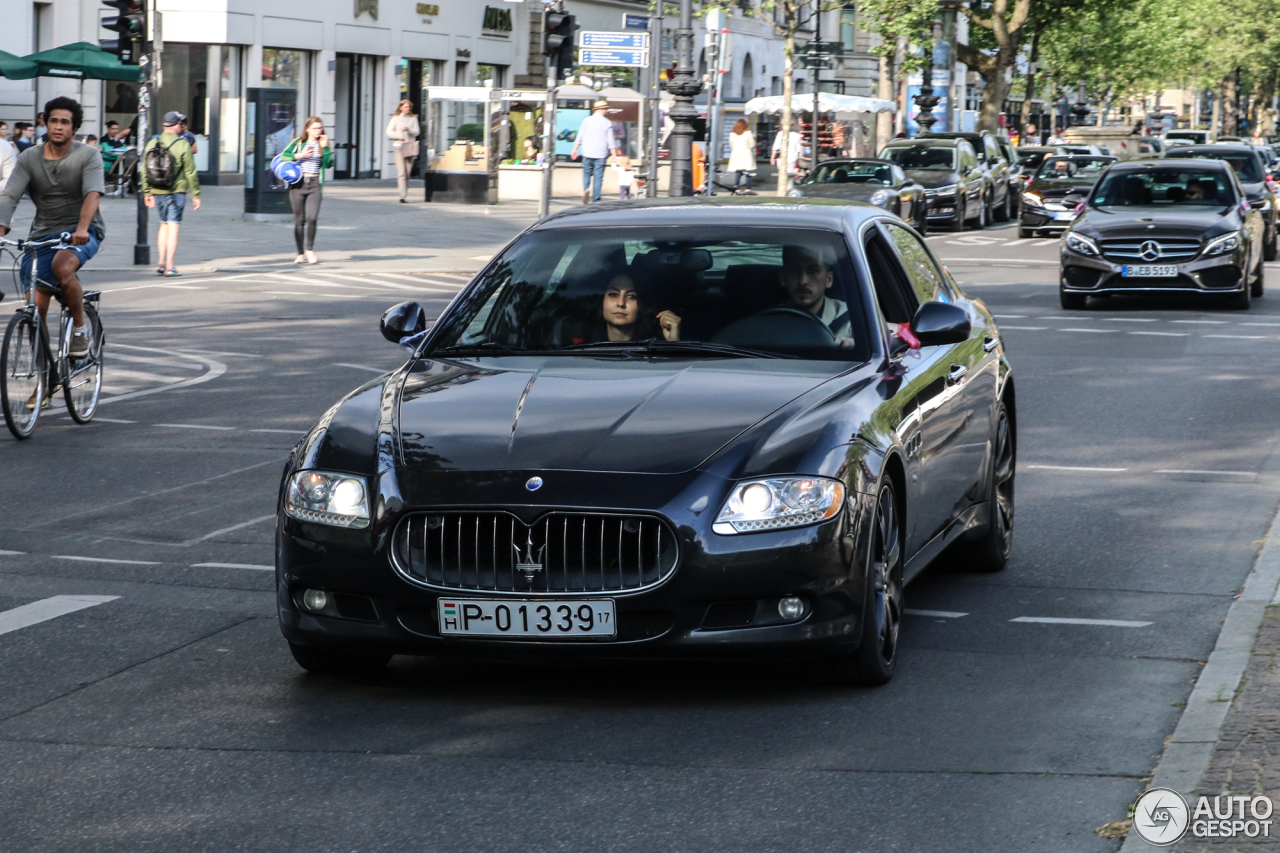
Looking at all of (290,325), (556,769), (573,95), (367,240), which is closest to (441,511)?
(556,769)

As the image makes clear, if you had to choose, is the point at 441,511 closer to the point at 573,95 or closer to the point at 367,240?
the point at 367,240

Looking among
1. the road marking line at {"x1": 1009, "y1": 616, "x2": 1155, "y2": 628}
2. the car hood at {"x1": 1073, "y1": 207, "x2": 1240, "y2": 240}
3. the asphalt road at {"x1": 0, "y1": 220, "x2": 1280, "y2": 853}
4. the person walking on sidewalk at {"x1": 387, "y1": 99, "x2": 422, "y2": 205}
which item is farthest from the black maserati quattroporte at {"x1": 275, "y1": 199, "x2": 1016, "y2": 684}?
the person walking on sidewalk at {"x1": 387, "y1": 99, "x2": 422, "y2": 205}

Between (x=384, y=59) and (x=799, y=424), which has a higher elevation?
(x=384, y=59)

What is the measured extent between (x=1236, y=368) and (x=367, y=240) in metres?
16.5

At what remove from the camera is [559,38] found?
25.9 m

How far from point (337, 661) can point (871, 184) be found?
27380 mm

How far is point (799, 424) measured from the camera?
5781 mm

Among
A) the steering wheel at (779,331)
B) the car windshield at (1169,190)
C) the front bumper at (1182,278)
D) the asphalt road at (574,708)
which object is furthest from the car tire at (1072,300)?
the steering wheel at (779,331)

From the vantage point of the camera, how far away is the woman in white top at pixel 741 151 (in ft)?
135

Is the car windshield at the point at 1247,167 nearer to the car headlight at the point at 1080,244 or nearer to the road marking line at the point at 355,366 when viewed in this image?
the car headlight at the point at 1080,244

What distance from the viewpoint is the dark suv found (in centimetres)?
3959

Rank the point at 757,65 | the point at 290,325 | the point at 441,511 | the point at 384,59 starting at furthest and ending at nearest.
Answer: the point at 757,65 → the point at 384,59 → the point at 290,325 → the point at 441,511

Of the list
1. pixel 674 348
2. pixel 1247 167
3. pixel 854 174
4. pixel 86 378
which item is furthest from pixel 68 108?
pixel 1247 167

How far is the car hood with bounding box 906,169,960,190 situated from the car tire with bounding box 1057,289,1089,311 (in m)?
15.0
